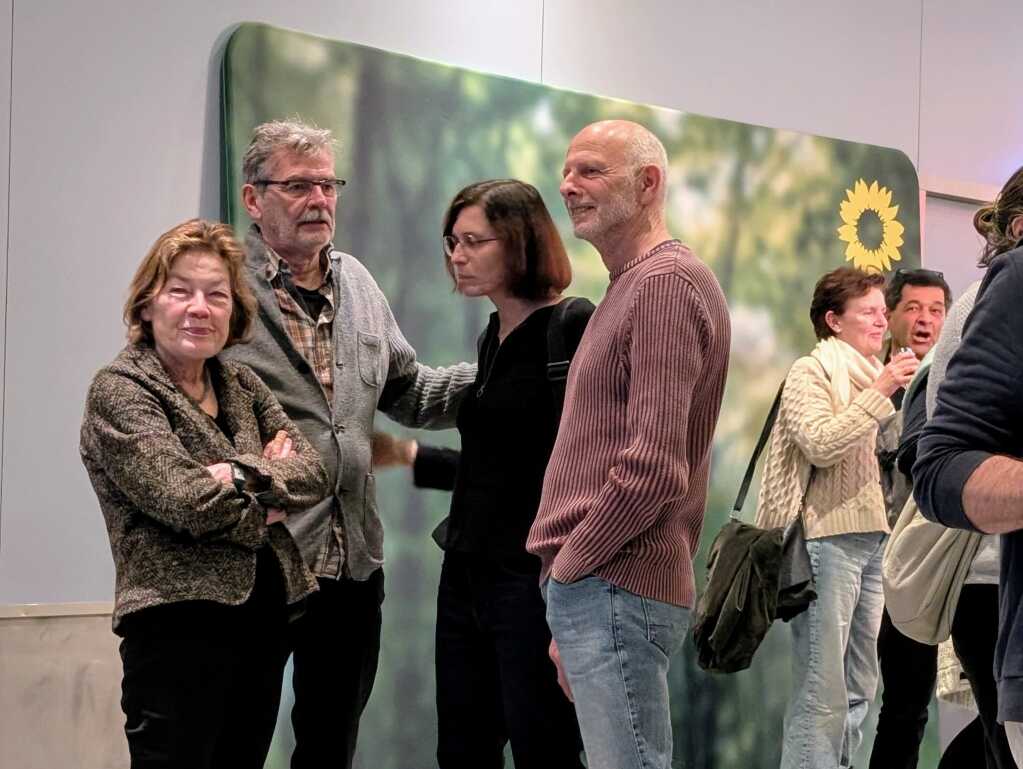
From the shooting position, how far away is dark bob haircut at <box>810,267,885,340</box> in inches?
167

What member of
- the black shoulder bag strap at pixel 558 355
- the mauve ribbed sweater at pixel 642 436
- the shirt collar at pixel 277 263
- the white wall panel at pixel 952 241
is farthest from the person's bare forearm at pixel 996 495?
the white wall panel at pixel 952 241

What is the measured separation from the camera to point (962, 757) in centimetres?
297

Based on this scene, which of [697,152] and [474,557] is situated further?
[697,152]

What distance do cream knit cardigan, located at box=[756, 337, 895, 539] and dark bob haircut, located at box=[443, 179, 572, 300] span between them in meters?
1.32

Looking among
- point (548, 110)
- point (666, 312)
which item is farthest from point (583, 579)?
point (548, 110)

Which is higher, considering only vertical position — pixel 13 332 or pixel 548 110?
pixel 548 110

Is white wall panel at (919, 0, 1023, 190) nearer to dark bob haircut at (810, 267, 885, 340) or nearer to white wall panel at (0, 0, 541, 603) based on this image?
dark bob haircut at (810, 267, 885, 340)

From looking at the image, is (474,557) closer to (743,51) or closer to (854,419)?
(854,419)

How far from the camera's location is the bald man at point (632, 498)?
7.38 feet

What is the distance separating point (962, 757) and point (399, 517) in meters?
1.66

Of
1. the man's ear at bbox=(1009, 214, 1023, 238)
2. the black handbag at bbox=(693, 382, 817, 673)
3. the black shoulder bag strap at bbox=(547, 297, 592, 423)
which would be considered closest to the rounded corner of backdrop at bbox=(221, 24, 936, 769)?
the black handbag at bbox=(693, 382, 817, 673)

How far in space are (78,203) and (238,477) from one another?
4.06ft

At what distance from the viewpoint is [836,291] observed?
14.0 feet

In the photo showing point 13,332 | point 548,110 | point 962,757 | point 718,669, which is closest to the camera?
point 962,757
